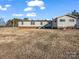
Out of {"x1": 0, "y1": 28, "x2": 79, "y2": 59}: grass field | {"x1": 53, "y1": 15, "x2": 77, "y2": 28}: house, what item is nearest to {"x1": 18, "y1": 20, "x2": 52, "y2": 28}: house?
{"x1": 53, "y1": 15, "x2": 77, "y2": 28}: house

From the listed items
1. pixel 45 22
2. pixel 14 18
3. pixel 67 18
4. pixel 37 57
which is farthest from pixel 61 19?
pixel 37 57

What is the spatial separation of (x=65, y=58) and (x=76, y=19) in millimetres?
58335

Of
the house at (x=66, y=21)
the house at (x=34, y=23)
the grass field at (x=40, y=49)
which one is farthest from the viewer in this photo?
the house at (x=34, y=23)

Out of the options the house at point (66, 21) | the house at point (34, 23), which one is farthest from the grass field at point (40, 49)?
→ the house at point (34, 23)

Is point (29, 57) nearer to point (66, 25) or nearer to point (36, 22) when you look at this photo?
point (66, 25)

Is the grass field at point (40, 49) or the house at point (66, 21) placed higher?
the house at point (66, 21)

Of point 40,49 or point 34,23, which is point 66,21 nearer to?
point 34,23

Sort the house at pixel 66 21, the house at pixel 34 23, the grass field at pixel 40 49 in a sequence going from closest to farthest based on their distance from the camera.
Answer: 1. the grass field at pixel 40 49
2. the house at pixel 66 21
3. the house at pixel 34 23

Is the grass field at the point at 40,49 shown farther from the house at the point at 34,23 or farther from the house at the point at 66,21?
the house at the point at 34,23

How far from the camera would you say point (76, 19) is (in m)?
68.4

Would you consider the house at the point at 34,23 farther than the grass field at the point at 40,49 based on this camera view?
Yes

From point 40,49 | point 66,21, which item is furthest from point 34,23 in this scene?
point 40,49

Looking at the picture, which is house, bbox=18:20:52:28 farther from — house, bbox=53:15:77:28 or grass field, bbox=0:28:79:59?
grass field, bbox=0:28:79:59

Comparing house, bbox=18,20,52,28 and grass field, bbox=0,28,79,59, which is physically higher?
house, bbox=18,20,52,28
